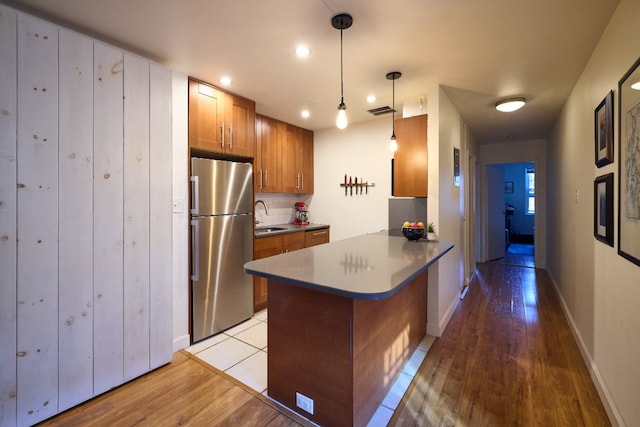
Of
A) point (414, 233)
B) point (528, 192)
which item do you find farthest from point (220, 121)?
point (528, 192)

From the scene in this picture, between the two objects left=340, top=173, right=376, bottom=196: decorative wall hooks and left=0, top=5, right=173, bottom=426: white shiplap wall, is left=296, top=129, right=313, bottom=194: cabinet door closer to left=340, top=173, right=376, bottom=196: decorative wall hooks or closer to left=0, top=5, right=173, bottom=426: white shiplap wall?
left=340, top=173, right=376, bottom=196: decorative wall hooks

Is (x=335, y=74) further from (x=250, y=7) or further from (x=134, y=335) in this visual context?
(x=134, y=335)

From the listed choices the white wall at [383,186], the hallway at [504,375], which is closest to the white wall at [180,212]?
the hallway at [504,375]

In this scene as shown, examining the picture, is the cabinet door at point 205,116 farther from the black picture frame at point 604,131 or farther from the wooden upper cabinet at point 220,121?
the black picture frame at point 604,131

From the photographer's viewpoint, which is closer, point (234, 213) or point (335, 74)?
point (335, 74)

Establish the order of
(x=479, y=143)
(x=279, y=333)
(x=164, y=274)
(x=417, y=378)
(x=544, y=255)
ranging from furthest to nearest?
(x=479, y=143)
(x=544, y=255)
(x=164, y=274)
(x=417, y=378)
(x=279, y=333)

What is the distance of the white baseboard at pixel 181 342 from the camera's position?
2.54 metres

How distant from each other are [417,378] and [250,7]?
2.66m

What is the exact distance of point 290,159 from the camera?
4.20m

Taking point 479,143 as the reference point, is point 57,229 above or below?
below

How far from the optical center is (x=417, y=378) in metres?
2.15

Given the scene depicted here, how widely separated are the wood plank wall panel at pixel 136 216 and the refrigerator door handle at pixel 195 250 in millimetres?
452

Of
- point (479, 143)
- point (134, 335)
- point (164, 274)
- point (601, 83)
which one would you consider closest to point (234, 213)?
point (164, 274)

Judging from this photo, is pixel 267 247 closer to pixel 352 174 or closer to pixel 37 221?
pixel 352 174
